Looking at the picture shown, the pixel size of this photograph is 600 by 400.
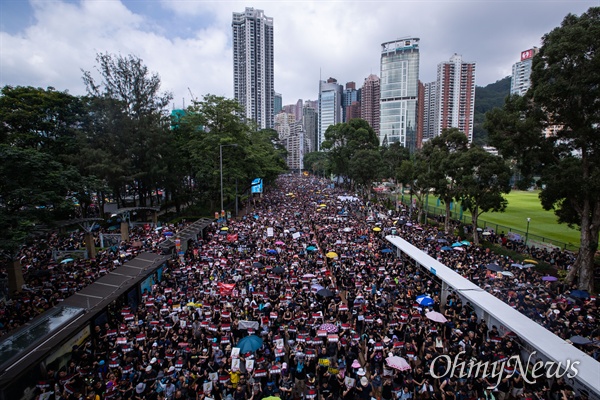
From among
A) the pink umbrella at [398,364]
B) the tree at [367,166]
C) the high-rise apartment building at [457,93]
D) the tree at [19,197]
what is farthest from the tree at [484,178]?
the high-rise apartment building at [457,93]

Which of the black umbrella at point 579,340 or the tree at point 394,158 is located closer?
the black umbrella at point 579,340

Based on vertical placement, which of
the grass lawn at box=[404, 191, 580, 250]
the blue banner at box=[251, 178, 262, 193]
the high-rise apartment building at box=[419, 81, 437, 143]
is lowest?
the grass lawn at box=[404, 191, 580, 250]

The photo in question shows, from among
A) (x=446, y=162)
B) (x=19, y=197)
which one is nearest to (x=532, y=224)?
(x=446, y=162)

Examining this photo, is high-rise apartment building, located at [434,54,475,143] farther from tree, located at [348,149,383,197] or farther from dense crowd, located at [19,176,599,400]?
dense crowd, located at [19,176,599,400]

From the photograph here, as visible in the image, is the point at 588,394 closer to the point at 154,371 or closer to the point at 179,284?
the point at 154,371

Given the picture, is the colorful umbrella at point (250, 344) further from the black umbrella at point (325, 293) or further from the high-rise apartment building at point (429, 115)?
the high-rise apartment building at point (429, 115)

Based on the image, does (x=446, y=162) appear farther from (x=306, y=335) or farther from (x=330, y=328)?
(x=306, y=335)

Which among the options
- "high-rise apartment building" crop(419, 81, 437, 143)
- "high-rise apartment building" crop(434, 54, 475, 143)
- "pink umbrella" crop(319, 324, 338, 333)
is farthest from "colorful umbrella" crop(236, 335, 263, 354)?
"high-rise apartment building" crop(419, 81, 437, 143)

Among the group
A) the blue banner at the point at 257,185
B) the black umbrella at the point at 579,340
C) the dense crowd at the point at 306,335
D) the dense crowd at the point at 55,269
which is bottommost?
the dense crowd at the point at 55,269
